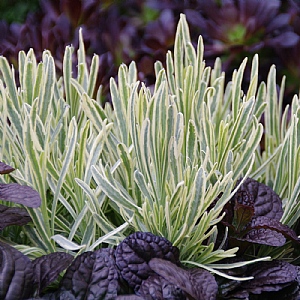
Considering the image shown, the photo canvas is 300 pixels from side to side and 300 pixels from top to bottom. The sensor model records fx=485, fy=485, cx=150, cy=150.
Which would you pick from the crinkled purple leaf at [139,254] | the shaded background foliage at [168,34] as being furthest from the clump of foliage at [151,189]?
the shaded background foliage at [168,34]

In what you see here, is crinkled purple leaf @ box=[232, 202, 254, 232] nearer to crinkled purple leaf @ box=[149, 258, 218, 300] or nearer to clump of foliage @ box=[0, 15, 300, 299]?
clump of foliage @ box=[0, 15, 300, 299]

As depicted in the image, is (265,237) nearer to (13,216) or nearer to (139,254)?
(139,254)

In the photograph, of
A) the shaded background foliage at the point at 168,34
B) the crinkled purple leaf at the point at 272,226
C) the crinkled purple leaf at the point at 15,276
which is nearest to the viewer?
the crinkled purple leaf at the point at 15,276

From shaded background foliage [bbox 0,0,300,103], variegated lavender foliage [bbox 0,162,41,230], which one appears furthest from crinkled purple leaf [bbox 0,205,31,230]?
shaded background foliage [bbox 0,0,300,103]

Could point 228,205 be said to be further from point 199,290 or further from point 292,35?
point 292,35

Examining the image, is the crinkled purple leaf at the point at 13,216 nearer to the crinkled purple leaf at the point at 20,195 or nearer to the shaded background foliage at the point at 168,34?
the crinkled purple leaf at the point at 20,195
